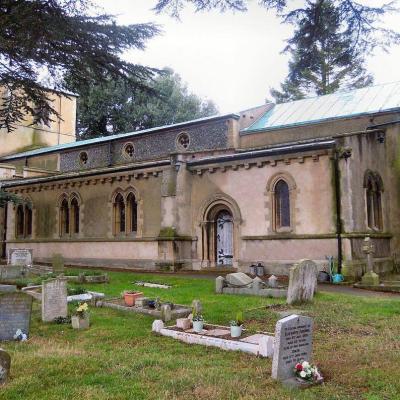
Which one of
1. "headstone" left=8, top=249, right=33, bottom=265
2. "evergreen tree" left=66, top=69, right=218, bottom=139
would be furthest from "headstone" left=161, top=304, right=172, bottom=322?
Result: "evergreen tree" left=66, top=69, right=218, bottom=139

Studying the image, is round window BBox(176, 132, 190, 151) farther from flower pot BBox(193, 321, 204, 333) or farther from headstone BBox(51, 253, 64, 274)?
flower pot BBox(193, 321, 204, 333)

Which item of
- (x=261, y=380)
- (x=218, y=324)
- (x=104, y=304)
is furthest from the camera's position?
(x=104, y=304)

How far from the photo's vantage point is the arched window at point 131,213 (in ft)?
75.6

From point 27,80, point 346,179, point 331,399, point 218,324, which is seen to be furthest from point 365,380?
point 346,179

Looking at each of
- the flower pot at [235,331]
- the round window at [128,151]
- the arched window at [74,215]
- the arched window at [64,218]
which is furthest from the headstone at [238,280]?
the round window at [128,151]

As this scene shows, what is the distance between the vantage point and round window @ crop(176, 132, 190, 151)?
24.5 m

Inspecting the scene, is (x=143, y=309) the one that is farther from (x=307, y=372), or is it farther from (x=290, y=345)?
(x=307, y=372)

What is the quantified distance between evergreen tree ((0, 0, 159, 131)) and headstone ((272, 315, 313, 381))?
20.9ft

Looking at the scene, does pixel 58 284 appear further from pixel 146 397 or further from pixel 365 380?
pixel 365 380

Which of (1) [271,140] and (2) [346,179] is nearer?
(2) [346,179]

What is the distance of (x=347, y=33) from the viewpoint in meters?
7.11

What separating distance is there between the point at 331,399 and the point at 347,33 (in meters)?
5.13

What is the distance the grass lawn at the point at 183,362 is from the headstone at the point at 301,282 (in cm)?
105

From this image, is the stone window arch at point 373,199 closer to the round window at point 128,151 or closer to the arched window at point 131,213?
the arched window at point 131,213
